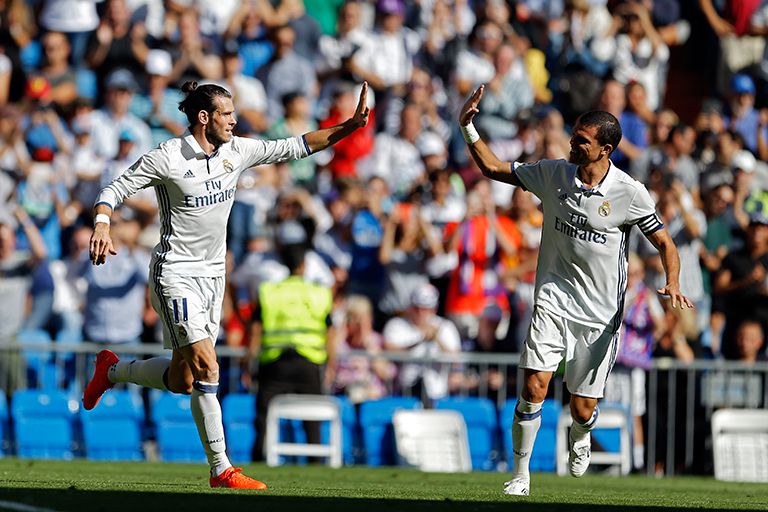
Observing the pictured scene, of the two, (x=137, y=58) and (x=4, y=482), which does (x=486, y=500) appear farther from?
(x=137, y=58)

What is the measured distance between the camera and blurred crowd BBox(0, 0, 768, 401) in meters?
17.5

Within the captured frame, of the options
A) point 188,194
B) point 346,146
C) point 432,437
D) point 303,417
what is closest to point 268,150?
point 188,194

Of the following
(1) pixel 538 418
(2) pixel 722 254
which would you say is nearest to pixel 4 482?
(1) pixel 538 418

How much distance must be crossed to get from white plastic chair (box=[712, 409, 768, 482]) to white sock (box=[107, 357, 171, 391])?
731cm

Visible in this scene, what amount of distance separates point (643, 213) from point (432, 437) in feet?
20.2

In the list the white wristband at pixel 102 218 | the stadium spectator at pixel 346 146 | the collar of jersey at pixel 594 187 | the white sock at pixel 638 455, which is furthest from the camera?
the stadium spectator at pixel 346 146

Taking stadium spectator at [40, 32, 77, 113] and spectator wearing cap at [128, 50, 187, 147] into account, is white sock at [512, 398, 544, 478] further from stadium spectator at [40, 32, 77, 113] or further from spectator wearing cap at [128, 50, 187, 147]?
stadium spectator at [40, 32, 77, 113]

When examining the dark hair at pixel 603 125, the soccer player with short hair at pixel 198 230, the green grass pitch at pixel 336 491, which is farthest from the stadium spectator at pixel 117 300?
the dark hair at pixel 603 125

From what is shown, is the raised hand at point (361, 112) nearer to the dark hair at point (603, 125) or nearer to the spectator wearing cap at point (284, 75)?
the dark hair at point (603, 125)

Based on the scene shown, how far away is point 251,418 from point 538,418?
6240 mm

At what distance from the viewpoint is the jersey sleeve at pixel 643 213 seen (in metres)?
11.2

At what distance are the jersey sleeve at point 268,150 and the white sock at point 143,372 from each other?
1.64m

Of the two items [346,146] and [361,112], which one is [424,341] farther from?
[361,112]

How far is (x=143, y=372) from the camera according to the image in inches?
463
